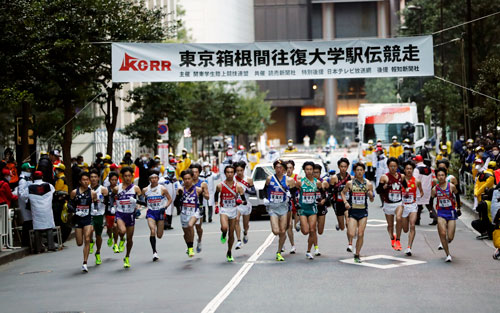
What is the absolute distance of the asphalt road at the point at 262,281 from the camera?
1070 cm

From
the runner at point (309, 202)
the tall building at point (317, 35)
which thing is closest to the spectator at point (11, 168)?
the runner at point (309, 202)

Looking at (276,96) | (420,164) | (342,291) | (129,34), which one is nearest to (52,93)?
(129,34)

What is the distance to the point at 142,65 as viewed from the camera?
73.7ft

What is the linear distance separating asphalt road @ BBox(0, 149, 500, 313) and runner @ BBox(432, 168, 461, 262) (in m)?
0.48

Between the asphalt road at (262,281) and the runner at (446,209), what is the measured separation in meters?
0.48

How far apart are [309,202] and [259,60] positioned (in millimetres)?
7975

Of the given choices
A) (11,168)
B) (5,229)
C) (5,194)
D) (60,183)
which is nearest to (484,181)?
(60,183)

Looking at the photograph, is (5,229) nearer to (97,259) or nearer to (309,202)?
(97,259)

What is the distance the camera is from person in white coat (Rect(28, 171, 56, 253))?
18.3m

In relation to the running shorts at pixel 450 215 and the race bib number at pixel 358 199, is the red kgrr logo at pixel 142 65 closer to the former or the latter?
the race bib number at pixel 358 199

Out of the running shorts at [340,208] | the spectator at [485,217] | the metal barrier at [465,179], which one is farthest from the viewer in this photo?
the metal barrier at [465,179]

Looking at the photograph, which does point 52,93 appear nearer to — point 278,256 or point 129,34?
point 129,34

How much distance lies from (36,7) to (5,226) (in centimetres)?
477

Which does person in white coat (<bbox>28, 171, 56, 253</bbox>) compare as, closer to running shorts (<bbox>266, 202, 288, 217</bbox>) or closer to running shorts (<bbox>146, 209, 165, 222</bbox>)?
running shorts (<bbox>146, 209, 165, 222</bbox>)
